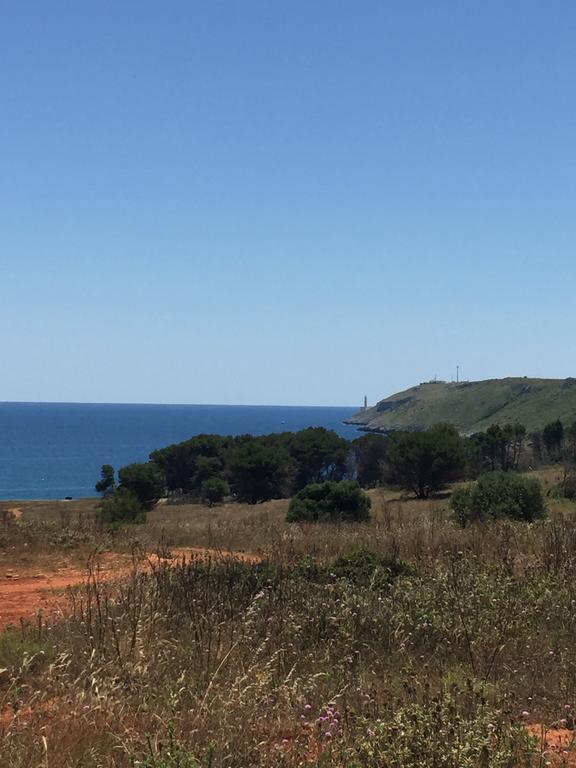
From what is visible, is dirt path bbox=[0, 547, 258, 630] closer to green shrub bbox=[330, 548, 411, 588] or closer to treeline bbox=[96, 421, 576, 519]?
green shrub bbox=[330, 548, 411, 588]

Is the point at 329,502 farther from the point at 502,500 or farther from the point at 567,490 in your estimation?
the point at 502,500

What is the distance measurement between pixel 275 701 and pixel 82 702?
1.22 meters

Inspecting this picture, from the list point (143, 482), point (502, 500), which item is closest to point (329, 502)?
point (502, 500)

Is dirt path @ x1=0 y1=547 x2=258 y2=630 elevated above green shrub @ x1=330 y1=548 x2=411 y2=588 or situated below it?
below

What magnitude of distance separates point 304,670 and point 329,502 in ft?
79.1

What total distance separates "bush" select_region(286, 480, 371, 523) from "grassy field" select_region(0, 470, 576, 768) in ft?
59.3

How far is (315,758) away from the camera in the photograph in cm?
375

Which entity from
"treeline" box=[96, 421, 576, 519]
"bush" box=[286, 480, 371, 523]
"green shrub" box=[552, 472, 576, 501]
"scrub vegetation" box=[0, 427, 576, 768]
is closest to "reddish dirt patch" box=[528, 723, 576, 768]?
"scrub vegetation" box=[0, 427, 576, 768]

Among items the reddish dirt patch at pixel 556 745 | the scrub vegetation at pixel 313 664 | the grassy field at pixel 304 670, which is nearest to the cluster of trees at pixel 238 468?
the scrub vegetation at pixel 313 664

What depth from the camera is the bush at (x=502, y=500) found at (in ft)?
59.3

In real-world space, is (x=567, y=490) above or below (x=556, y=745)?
below

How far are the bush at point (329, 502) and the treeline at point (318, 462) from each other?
800 inches

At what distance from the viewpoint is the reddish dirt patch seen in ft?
12.3

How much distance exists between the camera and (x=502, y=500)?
1914cm
